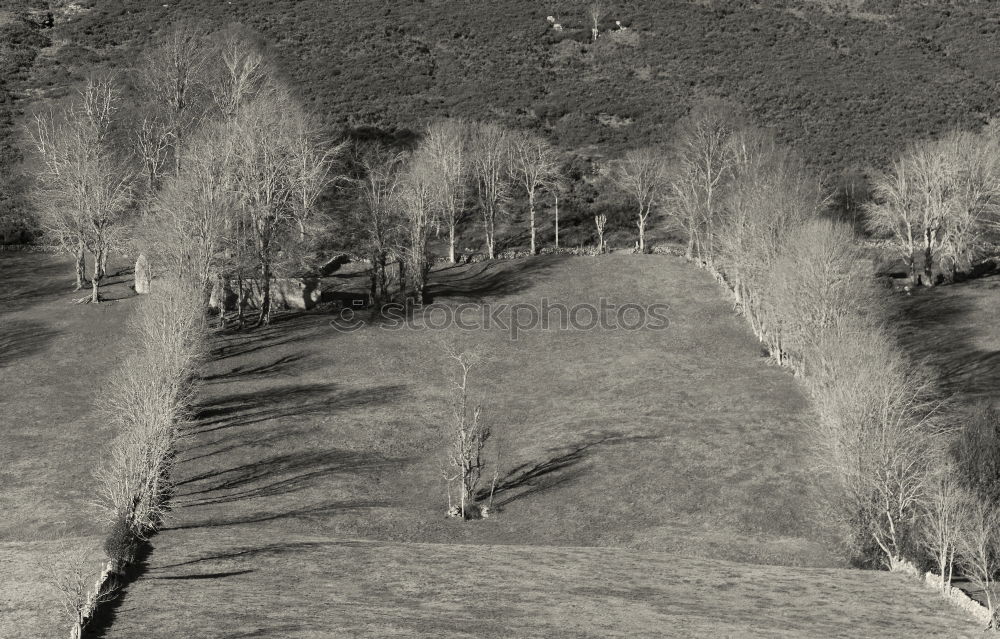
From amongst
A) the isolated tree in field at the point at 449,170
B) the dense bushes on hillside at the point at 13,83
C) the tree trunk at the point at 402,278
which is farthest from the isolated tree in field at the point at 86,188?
the isolated tree in field at the point at 449,170

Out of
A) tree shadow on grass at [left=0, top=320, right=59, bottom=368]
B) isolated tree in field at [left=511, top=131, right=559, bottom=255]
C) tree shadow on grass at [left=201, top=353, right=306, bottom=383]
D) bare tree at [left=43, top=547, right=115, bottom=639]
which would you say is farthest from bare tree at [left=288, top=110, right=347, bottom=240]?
bare tree at [left=43, top=547, right=115, bottom=639]

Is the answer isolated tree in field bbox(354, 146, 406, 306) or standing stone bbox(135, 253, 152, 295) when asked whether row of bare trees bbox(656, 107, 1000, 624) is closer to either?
isolated tree in field bbox(354, 146, 406, 306)

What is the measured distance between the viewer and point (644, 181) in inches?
4508

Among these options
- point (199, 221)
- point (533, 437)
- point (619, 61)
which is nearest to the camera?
point (533, 437)

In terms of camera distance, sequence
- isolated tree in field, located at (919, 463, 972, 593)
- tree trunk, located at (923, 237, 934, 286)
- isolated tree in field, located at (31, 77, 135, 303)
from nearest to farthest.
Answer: isolated tree in field, located at (919, 463, 972, 593), isolated tree in field, located at (31, 77, 135, 303), tree trunk, located at (923, 237, 934, 286)

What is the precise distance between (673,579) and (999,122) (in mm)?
116470

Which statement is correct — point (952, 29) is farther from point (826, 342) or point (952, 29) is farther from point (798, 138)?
point (826, 342)

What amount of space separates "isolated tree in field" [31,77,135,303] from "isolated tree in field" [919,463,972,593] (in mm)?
65765

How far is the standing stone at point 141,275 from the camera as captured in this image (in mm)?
91650

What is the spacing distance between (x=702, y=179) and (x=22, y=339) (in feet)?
203

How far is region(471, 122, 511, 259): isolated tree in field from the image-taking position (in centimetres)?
10944

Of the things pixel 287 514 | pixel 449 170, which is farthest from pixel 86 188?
pixel 287 514

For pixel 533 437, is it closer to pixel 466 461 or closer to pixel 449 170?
pixel 466 461

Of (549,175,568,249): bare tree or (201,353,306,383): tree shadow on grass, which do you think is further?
(549,175,568,249): bare tree
